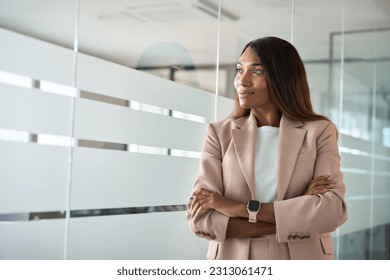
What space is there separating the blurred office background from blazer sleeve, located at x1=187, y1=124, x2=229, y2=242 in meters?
0.54

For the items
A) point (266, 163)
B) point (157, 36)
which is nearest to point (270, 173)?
point (266, 163)

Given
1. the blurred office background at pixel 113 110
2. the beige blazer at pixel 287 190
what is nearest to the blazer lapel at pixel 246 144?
the beige blazer at pixel 287 190

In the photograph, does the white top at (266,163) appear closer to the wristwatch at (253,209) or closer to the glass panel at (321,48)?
the wristwatch at (253,209)

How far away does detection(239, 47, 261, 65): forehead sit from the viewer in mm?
2227

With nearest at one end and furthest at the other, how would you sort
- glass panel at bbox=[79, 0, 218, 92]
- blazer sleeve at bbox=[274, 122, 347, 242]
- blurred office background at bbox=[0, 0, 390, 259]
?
blazer sleeve at bbox=[274, 122, 347, 242] → blurred office background at bbox=[0, 0, 390, 259] → glass panel at bbox=[79, 0, 218, 92]

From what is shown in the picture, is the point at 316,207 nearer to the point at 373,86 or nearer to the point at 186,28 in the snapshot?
the point at 186,28

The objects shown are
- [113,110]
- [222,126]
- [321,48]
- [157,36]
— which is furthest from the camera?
[321,48]

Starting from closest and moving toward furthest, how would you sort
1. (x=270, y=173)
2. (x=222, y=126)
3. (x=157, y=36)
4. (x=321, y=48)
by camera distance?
1. (x=270, y=173)
2. (x=222, y=126)
3. (x=157, y=36)
4. (x=321, y=48)

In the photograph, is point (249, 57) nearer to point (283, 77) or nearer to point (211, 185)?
point (283, 77)

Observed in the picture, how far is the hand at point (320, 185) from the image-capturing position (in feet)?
6.75

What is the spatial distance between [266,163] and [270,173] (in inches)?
1.6

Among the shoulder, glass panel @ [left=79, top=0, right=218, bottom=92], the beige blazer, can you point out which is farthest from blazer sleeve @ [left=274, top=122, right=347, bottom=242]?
glass panel @ [left=79, top=0, right=218, bottom=92]

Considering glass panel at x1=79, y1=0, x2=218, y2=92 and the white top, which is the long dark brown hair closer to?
the white top

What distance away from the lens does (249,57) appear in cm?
224
